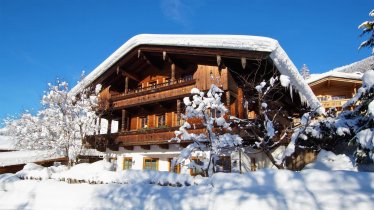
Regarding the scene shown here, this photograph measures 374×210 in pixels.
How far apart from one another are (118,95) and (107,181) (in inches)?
419

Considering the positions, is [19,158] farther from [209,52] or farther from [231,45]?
[231,45]

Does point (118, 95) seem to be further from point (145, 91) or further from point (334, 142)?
point (334, 142)

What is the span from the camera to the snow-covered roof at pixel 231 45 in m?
13.4

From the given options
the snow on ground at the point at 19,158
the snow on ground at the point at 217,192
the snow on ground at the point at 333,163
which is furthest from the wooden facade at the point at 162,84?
the snow on ground at the point at 19,158

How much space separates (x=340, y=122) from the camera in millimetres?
10844

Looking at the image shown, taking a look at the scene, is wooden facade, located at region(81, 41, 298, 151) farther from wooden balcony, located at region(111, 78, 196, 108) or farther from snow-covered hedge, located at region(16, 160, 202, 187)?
snow-covered hedge, located at region(16, 160, 202, 187)

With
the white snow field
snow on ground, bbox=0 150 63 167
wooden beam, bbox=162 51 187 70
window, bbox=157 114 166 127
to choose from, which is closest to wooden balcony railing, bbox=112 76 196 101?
wooden beam, bbox=162 51 187 70

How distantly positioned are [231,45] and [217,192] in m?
8.83

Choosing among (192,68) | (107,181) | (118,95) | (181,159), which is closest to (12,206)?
(107,181)

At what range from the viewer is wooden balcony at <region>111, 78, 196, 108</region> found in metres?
17.1

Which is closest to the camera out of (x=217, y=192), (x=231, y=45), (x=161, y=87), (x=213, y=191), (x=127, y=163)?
(x=217, y=192)

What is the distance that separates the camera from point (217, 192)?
8008 millimetres

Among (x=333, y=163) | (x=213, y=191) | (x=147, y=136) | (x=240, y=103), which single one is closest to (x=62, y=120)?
(x=147, y=136)

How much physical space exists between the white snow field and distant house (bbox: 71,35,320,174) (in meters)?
5.03
